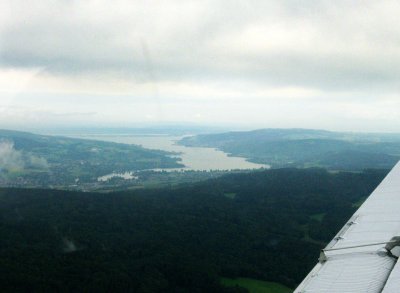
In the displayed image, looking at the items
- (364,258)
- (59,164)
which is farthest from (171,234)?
(59,164)

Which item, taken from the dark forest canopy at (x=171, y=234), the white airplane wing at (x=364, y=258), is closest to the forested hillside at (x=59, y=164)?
the dark forest canopy at (x=171, y=234)

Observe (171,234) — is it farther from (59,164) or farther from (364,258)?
(59,164)

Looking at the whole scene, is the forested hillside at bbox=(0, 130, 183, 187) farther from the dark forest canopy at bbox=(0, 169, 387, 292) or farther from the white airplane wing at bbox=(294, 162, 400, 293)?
the white airplane wing at bbox=(294, 162, 400, 293)

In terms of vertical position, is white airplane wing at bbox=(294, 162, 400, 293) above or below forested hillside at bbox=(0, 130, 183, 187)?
above

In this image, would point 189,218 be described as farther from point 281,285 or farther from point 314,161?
point 314,161

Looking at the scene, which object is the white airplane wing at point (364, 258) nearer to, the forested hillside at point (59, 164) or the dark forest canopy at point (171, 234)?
the dark forest canopy at point (171, 234)

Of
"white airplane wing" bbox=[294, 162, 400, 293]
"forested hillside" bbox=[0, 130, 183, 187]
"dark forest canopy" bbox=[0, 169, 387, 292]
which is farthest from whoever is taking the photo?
"forested hillside" bbox=[0, 130, 183, 187]

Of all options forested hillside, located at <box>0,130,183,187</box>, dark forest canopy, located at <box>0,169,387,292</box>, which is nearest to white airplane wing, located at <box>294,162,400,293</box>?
dark forest canopy, located at <box>0,169,387,292</box>
